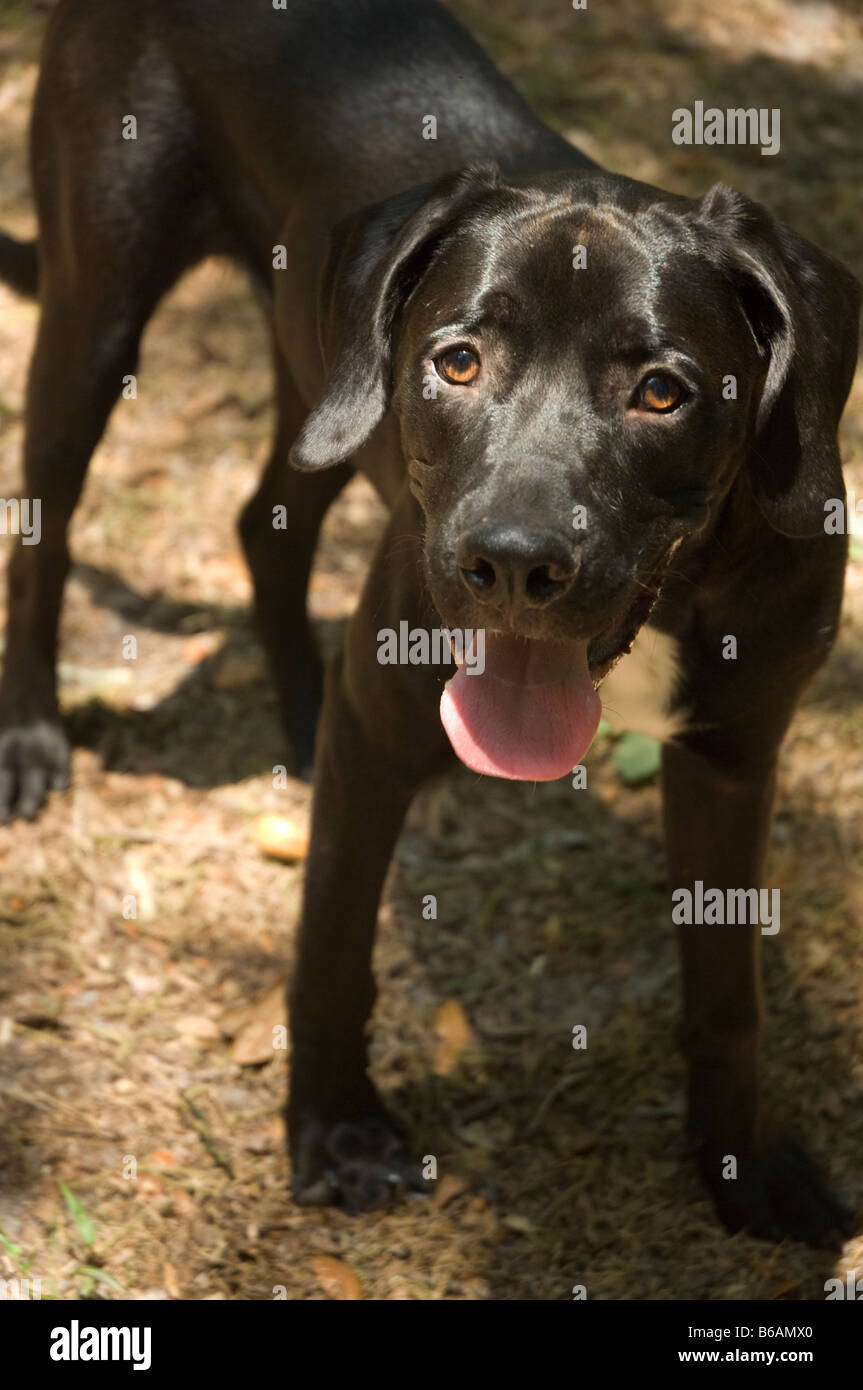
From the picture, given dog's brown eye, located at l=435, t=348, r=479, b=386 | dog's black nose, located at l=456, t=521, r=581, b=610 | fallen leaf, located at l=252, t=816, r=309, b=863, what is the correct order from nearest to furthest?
dog's black nose, located at l=456, t=521, r=581, b=610, dog's brown eye, located at l=435, t=348, r=479, b=386, fallen leaf, located at l=252, t=816, r=309, b=863

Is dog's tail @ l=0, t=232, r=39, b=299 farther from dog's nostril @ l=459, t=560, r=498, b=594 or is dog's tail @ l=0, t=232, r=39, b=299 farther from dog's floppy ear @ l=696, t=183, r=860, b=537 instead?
dog's nostril @ l=459, t=560, r=498, b=594

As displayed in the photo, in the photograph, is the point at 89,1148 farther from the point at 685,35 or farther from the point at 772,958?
the point at 685,35

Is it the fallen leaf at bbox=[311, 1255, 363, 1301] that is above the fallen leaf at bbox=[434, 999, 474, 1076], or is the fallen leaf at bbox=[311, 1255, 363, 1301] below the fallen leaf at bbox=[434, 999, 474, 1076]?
below

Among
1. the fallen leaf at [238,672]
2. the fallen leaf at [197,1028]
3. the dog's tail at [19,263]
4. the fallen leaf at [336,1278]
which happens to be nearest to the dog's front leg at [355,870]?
the fallen leaf at [336,1278]

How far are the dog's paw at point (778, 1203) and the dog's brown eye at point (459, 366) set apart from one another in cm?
176

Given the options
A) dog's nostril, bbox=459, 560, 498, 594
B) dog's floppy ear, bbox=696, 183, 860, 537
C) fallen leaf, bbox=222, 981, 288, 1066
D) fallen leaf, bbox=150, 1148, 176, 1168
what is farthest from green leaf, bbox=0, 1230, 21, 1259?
dog's floppy ear, bbox=696, 183, 860, 537

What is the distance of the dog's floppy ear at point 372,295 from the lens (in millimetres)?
2812

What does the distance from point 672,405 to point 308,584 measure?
2085 millimetres

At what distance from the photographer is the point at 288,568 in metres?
4.48

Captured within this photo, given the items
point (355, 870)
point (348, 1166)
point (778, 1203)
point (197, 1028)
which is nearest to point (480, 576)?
point (355, 870)

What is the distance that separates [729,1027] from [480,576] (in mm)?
1352

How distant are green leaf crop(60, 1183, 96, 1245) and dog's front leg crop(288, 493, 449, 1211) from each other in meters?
0.43

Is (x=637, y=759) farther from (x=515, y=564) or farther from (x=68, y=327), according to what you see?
(x=515, y=564)

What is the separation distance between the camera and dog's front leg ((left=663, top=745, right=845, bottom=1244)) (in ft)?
10.6
